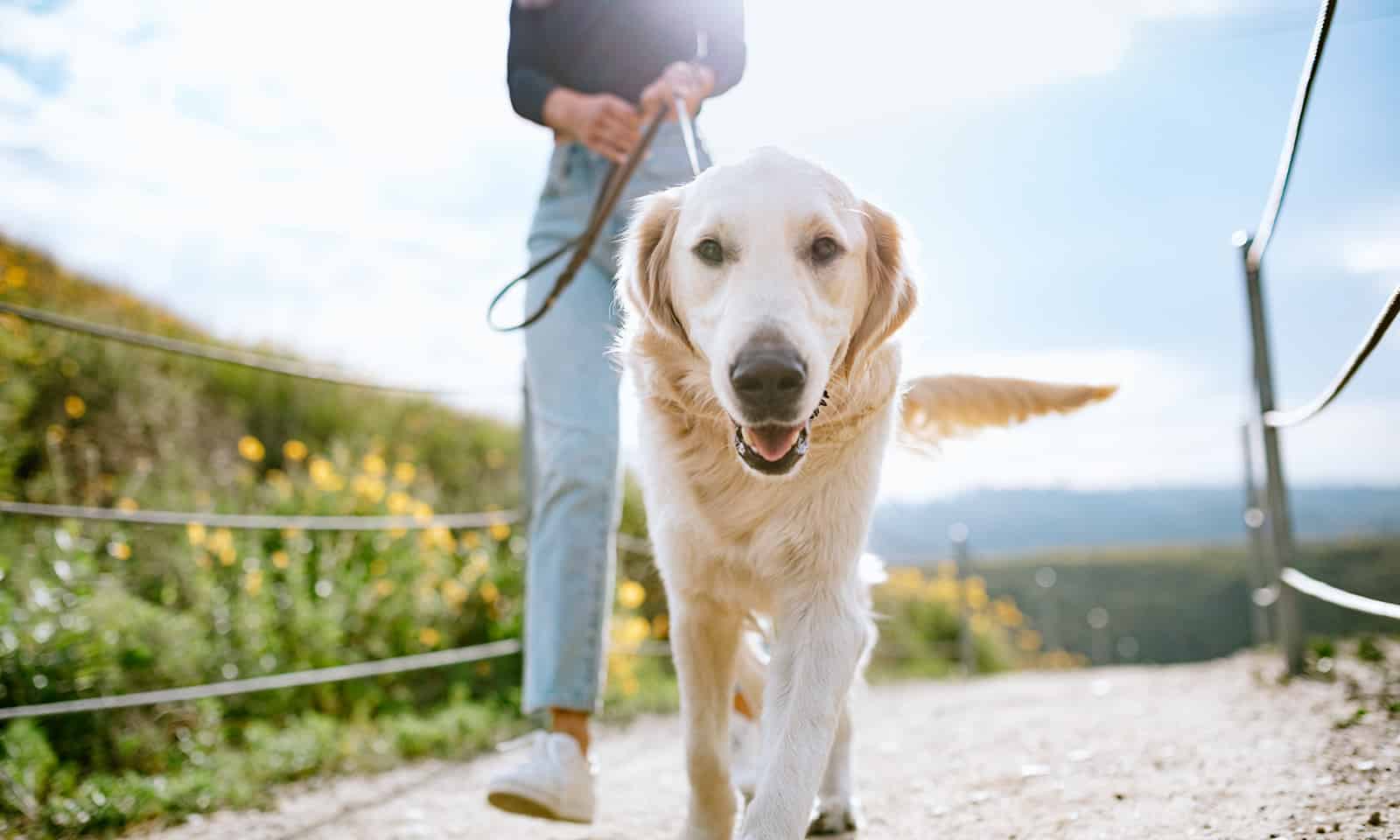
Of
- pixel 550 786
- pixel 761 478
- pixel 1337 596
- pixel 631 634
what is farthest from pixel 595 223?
pixel 631 634

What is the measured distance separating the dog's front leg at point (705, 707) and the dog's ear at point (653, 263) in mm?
559

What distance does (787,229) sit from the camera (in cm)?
183

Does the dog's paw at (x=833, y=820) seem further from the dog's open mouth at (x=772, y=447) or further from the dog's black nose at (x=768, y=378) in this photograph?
the dog's black nose at (x=768, y=378)

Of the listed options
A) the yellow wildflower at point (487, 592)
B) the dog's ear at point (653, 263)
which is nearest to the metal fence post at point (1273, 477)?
the dog's ear at point (653, 263)

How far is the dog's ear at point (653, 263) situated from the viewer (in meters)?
2.04

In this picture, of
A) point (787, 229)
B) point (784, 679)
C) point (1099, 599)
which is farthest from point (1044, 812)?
point (1099, 599)

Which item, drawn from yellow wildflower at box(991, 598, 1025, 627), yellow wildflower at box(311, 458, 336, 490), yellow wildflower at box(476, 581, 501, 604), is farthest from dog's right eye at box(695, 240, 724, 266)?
yellow wildflower at box(991, 598, 1025, 627)

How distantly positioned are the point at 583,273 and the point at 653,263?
579 millimetres

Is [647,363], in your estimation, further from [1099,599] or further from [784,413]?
[1099,599]

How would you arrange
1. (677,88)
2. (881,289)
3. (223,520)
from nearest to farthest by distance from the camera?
(881,289) < (677,88) < (223,520)

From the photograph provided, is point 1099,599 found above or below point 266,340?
below

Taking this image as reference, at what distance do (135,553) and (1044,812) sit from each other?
3722 millimetres

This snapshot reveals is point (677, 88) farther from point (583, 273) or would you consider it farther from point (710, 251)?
point (710, 251)

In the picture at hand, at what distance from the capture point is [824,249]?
188 cm
